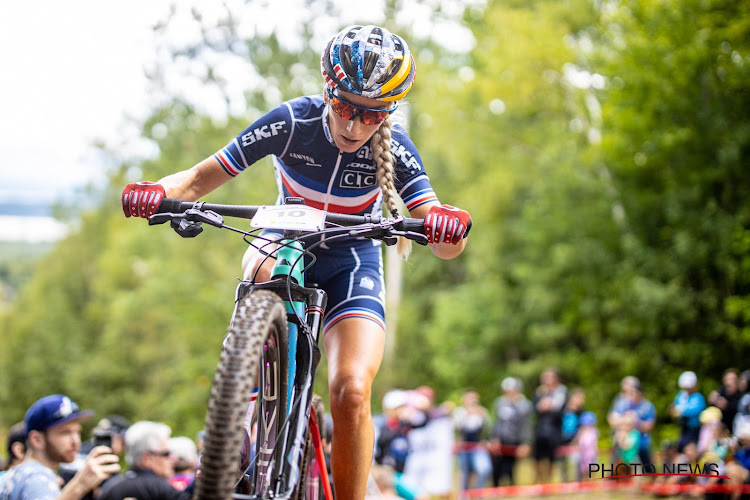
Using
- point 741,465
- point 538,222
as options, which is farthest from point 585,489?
point 538,222

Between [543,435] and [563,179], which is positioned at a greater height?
[563,179]

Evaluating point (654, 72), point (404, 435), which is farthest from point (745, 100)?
point (404, 435)

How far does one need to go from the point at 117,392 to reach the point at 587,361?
75.9 feet

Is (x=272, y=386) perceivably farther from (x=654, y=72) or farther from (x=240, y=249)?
(x=240, y=249)

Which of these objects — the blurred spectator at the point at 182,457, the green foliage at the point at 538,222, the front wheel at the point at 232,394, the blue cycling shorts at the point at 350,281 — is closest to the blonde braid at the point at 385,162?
the blue cycling shorts at the point at 350,281

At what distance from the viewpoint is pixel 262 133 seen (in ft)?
14.3

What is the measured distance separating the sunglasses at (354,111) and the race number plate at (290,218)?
578 millimetres

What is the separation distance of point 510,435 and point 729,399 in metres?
5.14

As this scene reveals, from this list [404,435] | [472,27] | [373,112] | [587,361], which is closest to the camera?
[373,112]

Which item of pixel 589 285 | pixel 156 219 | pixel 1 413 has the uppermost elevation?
pixel 589 285

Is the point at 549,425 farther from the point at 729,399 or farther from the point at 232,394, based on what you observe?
the point at 232,394

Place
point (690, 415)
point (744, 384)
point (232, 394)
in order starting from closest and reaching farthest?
1. point (232, 394)
2. point (744, 384)
3. point (690, 415)

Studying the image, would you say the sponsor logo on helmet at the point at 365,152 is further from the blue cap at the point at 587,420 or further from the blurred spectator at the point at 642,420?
the blue cap at the point at 587,420

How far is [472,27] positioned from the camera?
104 ft
